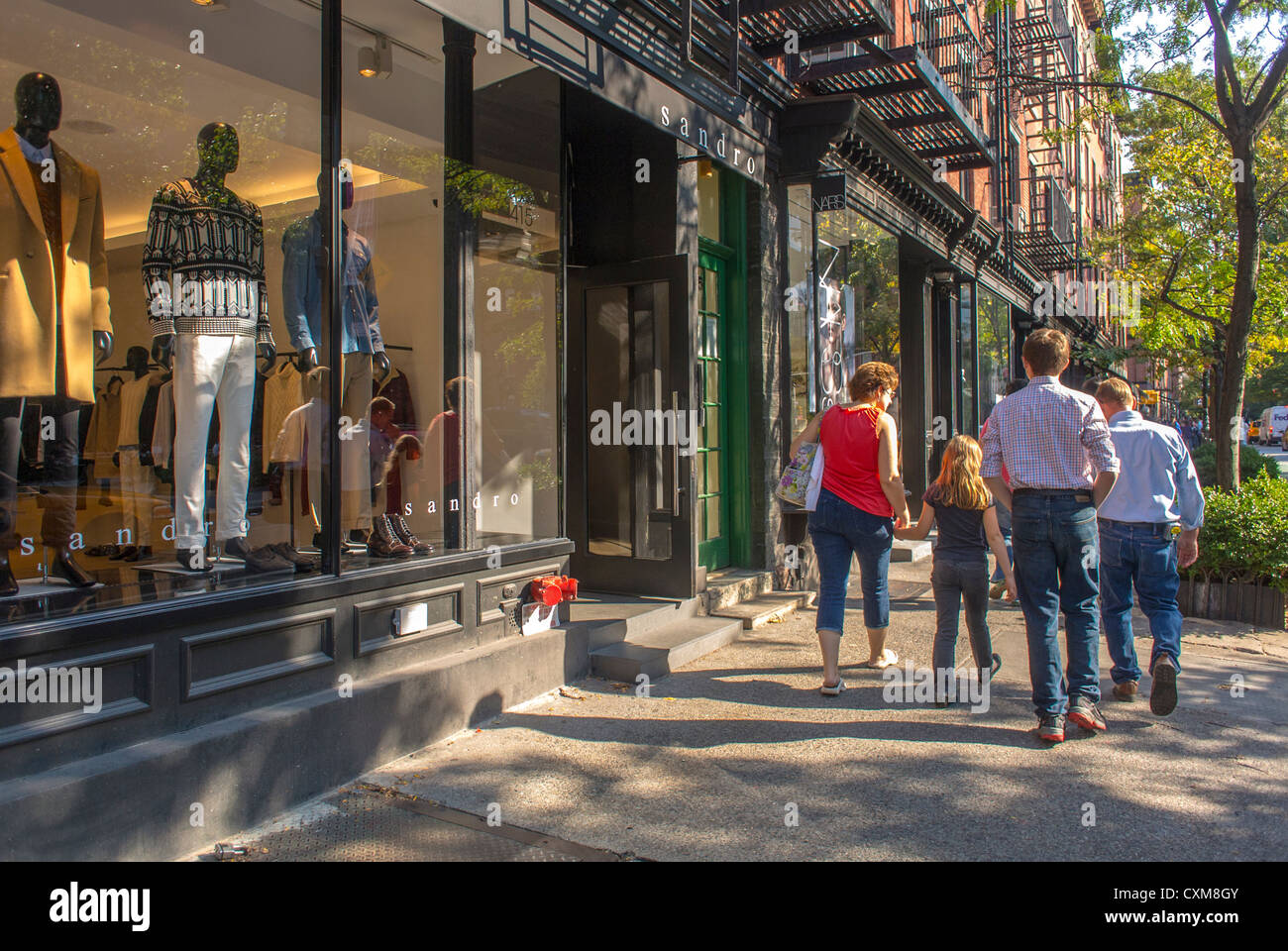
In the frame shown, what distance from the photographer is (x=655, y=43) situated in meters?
6.81

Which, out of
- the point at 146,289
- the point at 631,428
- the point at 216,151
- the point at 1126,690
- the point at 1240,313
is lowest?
the point at 1126,690

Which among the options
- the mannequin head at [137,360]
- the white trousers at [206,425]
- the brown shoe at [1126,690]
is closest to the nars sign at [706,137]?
the white trousers at [206,425]

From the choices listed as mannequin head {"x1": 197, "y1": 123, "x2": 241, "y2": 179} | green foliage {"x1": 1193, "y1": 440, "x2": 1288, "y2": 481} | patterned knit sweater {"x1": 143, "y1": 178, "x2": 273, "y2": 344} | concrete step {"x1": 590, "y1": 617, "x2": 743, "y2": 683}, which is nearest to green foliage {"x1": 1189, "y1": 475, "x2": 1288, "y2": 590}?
concrete step {"x1": 590, "y1": 617, "x2": 743, "y2": 683}

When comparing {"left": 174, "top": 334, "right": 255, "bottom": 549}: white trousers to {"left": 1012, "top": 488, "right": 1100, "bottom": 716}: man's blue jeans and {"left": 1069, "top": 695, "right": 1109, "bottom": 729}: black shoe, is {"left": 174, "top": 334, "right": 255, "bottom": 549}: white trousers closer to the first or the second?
{"left": 1012, "top": 488, "right": 1100, "bottom": 716}: man's blue jeans

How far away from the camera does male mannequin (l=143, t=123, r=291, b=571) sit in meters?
4.55

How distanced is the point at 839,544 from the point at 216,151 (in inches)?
163

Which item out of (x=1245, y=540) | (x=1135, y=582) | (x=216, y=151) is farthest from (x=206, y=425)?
(x=1245, y=540)

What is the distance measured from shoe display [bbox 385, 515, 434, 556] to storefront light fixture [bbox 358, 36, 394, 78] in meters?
2.76

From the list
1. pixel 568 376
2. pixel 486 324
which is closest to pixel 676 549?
pixel 568 376

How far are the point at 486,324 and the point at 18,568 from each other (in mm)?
3095

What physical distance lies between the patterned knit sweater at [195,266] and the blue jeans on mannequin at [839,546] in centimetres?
343

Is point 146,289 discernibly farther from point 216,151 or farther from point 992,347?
point 992,347

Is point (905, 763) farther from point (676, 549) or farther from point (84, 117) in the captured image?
point (84, 117)

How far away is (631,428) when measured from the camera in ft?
25.0
